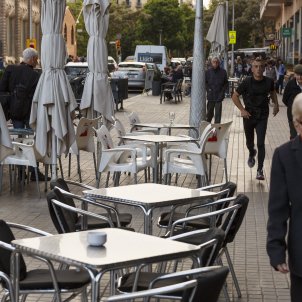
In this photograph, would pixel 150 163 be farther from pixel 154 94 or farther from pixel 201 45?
pixel 154 94

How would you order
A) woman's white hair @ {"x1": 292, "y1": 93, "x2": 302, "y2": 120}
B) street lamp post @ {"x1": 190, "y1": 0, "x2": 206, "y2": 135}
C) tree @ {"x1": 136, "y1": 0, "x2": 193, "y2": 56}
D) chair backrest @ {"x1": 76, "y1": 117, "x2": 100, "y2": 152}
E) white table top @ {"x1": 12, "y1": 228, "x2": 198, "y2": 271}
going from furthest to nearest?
tree @ {"x1": 136, "y1": 0, "x2": 193, "y2": 56}, street lamp post @ {"x1": 190, "y1": 0, "x2": 206, "y2": 135}, chair backrest @ {"x1": 76, "y1": 117, "x2": 100, "y2": 152}, white table top @ {"x1": 12, "y1": 228, "x2": 198, "y2": 271}, woman's white hair @ {"x1": 292, "y1": 93, "x2": 302, "y2": 120}

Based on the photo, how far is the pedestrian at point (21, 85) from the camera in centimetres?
1421

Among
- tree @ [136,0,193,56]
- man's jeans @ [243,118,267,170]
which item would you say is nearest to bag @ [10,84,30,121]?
man's jeans @ [243,118,267,170]

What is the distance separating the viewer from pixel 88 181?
14.9 m

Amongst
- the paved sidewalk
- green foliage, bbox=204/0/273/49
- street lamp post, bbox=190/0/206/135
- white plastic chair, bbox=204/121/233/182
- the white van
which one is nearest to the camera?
the paved sidewalk

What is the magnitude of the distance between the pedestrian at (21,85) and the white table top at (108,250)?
8.30 meters

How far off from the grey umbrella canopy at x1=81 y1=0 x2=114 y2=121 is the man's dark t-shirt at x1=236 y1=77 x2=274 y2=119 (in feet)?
8.53

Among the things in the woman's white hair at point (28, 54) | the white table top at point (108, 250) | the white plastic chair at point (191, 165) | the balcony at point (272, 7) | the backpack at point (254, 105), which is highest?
the balcony at point (272, 7)

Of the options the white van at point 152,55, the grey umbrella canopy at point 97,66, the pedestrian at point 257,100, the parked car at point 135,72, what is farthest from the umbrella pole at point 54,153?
the white van at point 152,55

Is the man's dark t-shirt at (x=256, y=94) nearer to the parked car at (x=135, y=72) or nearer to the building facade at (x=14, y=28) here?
the parked car at (x=135, y=72)

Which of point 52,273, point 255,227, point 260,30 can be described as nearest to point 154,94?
point 255,227

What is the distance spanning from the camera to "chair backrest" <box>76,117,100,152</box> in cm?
1404

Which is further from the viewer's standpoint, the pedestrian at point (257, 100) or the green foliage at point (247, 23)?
the green foliage at point (247, 23)

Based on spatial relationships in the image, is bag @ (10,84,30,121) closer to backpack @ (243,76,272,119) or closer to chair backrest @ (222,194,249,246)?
backpack @ (243,76,272,119)
